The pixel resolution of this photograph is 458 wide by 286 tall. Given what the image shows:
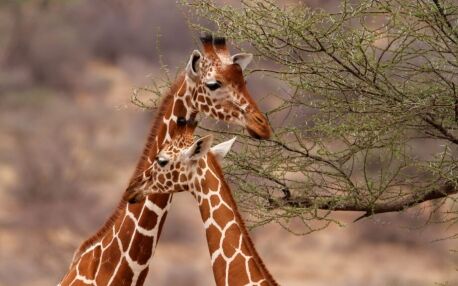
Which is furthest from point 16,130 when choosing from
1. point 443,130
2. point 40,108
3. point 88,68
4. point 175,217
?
point 443,130

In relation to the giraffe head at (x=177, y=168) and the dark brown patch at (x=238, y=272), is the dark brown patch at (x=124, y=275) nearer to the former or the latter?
the giraffe head at (x=177, y=168)

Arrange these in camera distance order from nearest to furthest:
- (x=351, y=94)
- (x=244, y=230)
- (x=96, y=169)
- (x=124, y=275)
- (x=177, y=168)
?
(x=244, y=230), (x=177, y=168), (x=124, y=275), (x=351, y=94), (x=96, y=169)

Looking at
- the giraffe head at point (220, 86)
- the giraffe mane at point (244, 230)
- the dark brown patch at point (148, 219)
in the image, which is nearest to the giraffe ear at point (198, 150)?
the giraffe mane at point (244, 230)

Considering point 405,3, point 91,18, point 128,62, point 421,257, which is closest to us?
point 405,3

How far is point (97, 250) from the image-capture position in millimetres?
7621

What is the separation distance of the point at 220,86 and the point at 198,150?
0.57 metres

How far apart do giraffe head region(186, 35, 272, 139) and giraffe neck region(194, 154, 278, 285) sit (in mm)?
340

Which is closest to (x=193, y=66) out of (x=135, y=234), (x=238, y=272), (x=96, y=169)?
(x=135, y=234)

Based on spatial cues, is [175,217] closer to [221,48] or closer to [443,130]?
[443,130]

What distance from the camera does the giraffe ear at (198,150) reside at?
6.79m

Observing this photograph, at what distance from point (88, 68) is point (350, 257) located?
31.6ft

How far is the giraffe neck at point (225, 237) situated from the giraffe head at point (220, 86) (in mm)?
340

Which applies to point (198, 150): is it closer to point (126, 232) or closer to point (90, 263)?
point (126, 232)

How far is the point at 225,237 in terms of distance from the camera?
6867 mm
